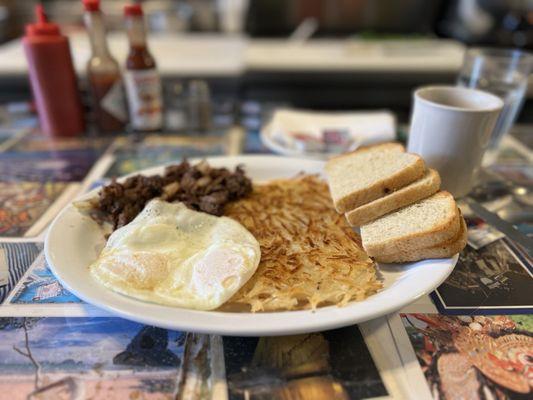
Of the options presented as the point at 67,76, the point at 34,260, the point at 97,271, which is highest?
the point at 67,76

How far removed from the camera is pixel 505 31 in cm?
356

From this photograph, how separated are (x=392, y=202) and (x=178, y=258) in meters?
0.64

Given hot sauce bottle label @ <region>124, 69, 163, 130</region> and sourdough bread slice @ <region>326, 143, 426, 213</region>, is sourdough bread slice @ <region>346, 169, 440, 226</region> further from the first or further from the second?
hot sauce bottle label @ <region>124, 69, 163, 130</region>

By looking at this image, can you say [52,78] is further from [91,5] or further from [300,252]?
[300,252]

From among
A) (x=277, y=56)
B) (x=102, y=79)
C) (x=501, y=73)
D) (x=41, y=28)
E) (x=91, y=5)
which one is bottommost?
(x=277, y=56)

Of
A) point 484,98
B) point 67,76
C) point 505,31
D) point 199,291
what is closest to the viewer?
point 199,291

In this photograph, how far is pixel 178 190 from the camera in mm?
1398

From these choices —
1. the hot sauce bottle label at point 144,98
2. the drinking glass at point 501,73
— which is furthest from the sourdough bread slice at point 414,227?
the hot sauce bottle label at point 144,98

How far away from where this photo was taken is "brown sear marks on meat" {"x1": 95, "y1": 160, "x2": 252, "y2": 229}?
4.26 ft

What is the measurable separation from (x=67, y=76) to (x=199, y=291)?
149 centimetres

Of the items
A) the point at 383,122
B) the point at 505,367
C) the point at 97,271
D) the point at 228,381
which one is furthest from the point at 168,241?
the point at 383,122

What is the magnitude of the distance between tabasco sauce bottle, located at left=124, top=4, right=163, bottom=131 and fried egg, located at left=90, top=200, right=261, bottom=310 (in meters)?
0.88

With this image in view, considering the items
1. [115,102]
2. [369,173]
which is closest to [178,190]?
[369,173]

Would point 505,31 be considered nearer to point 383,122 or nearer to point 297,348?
point 383,122
